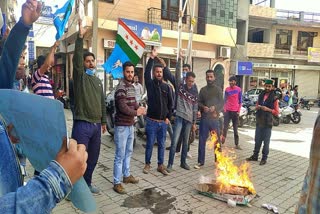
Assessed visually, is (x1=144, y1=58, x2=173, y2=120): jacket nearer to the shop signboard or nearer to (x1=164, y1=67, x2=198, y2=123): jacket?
(x1=164, y1=67, x2=198, y2=123): jacket

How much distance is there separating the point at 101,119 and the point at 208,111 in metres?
2.46

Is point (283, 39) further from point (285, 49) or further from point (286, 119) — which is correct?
point (286, 119)

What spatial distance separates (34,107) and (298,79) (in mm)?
29534

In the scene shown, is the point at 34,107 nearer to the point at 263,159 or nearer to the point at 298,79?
the point at 263,159

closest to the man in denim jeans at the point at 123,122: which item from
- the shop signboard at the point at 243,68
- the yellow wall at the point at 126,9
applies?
the yellow wall at the point at 126,9

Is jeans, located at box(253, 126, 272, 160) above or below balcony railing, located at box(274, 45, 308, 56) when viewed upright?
below

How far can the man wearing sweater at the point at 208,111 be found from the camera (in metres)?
5.77

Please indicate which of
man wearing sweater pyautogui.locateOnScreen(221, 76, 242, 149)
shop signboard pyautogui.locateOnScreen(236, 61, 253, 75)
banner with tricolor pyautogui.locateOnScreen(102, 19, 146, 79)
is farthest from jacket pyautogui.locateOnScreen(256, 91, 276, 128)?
shop signboard pyautogui.locateOnScreen(236, 61, 253, 75)

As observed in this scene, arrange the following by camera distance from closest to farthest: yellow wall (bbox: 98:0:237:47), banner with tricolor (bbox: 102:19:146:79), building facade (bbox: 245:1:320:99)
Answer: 1. banner with tricolor (bbox: 102:19:146:79)
2. yellow wall (bbox: 98:0:237:47)
3. building facade (bbox: 245:1:320:99)

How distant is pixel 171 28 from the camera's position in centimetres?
1481

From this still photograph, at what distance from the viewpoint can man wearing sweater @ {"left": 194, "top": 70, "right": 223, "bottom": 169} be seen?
5.77 meters

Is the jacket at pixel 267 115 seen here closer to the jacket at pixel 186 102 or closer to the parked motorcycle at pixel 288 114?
the jacket at pixel 186 102

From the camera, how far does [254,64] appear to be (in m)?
23.4

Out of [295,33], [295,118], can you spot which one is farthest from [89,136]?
[295,33]
